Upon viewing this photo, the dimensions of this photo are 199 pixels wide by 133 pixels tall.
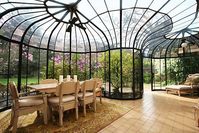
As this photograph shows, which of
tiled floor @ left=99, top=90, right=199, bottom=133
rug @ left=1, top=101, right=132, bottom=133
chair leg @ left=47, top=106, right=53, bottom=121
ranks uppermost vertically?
chair leg @ left=47, top=106, right=53, bottom=121

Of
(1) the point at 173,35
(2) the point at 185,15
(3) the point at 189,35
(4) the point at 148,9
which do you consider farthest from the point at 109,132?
(3) the point at 189,35

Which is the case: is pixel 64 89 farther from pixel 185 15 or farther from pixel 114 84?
pixel 185 15

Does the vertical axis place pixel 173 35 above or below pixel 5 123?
above

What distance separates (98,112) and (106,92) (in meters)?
2.66

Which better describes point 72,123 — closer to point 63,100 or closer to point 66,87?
point 63,100

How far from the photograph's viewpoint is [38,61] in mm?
6188

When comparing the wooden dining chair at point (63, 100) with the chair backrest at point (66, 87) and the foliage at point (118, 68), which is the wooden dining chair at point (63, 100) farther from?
the foliage at point (118, 68)

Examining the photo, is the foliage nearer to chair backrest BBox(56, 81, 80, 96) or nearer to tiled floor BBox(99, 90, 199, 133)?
tiled floor BBox(99, 90, 199, 133)

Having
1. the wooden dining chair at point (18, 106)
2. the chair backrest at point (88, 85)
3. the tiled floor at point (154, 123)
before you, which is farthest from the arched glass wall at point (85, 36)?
the tiled floor at point (154, 123)

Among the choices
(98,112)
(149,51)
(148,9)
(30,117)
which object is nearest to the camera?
(30,117)

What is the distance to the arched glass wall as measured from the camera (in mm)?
4688

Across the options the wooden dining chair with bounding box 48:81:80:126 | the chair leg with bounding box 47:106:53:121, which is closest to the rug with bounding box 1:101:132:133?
the chair leg with bounding box 47:106:53:121

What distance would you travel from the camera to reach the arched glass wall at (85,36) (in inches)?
185

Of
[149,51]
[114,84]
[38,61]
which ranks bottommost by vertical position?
[114,84]
